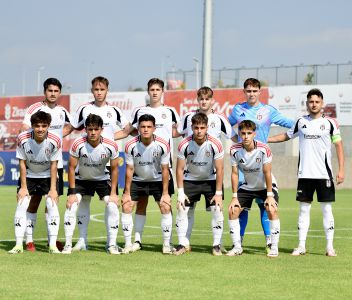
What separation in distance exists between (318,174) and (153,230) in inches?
183

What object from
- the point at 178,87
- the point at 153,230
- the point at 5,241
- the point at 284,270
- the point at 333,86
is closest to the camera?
the point at 284,270

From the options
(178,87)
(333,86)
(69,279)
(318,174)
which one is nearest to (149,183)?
(318,174)

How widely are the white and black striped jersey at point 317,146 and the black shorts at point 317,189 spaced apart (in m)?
0.08

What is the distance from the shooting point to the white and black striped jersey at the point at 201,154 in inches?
482

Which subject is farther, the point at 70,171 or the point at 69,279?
the point at 70,171

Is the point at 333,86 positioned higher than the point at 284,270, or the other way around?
the point at 333,86

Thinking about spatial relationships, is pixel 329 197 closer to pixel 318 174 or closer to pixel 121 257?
pixel 318 174

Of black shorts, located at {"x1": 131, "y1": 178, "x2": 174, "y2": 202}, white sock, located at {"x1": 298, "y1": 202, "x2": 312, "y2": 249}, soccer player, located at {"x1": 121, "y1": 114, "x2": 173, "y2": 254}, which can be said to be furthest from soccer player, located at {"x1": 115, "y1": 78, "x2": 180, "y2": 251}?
white sock, located at {"x1": 298, "y1": 202, "x2": 312, "y2": 249}

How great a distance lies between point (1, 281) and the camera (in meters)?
9.16

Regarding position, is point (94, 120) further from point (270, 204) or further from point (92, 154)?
point (270, 204)

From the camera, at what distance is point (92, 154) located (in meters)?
12.1

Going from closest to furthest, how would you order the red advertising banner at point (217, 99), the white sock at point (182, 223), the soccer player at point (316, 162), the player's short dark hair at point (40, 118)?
the player's short dark hair at point (40, 118), the soccer player at point (316, 162), the white sock at point (182, 223), the red advertising banner at point (217, 99)

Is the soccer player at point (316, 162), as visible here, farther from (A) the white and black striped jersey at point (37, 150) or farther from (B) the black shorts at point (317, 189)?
(A) the white and black striped jersey at point (37, 150)

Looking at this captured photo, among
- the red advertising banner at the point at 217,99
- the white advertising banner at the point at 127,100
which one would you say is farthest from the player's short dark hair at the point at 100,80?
the white advertising banner at the point at 127,100
